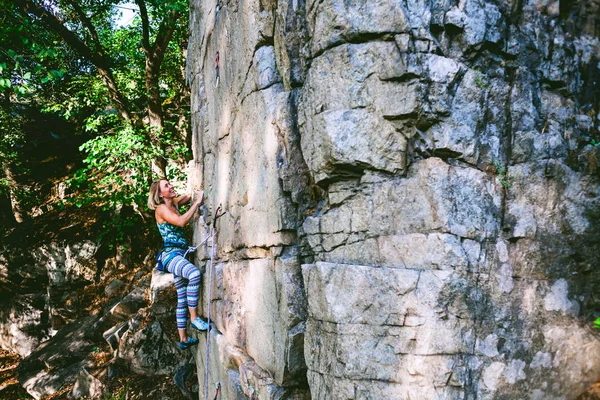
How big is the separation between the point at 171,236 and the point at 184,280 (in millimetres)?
805

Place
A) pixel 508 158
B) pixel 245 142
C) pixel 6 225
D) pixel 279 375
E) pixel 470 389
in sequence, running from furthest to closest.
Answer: pixel 6 225 < pixel 245 142 < pixel 279 375 < pixel 508 158 < pixel 470 389

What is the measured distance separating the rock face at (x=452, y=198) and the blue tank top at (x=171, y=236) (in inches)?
140

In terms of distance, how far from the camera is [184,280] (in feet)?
23.1

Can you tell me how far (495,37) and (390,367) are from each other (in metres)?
2.46

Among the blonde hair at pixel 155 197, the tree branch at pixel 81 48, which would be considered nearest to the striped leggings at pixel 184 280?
the blonde hair at pixel 155 197

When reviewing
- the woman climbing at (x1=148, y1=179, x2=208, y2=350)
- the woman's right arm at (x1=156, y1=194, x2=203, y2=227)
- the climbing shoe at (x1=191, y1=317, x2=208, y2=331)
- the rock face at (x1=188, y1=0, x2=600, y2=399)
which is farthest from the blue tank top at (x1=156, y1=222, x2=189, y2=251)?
the rock face at (x1=188, y1=0, x2=600, y2=399)

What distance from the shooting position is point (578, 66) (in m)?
3.46

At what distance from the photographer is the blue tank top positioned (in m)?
6.66

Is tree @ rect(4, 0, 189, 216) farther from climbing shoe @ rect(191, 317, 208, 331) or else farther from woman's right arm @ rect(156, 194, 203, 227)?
climbing shoe @ rect(191, 317, 208, 331)

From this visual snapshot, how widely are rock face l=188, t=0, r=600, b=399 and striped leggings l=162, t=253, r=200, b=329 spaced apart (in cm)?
332

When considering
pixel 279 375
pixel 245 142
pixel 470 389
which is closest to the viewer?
pixel 470 389

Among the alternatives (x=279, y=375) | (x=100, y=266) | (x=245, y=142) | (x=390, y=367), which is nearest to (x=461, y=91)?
(x=390, y=367)

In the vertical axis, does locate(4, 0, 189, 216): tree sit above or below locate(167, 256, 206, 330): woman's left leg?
above

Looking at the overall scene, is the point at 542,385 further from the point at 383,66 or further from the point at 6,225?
the point at 6,225
